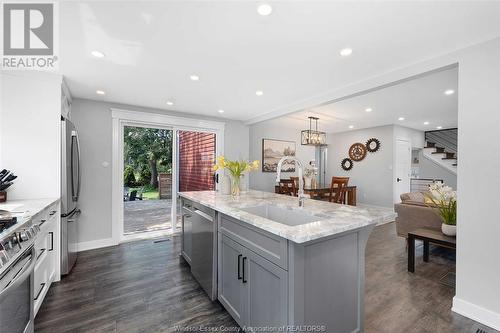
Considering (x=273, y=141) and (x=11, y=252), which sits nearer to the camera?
(x=11, y=252)

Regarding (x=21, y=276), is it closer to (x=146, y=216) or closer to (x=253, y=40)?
(x=253, y=40)

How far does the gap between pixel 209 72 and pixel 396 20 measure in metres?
1.89

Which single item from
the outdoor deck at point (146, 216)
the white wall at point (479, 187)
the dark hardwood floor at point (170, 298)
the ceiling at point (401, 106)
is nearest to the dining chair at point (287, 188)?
the ceiling at point (401, 106)

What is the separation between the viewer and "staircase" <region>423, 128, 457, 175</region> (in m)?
7.28

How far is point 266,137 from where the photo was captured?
6.30 m

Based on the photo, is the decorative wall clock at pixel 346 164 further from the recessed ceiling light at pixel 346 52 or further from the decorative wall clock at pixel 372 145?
the recessed ceiling light at pixel 346 52

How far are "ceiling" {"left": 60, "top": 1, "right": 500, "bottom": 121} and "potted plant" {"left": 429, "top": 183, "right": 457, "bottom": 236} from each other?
5.16 feet

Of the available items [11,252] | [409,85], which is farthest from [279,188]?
[11,252]

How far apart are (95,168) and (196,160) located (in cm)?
185

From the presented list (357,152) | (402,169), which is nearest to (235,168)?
(357,152)

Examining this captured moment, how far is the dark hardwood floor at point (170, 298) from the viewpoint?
188 cm

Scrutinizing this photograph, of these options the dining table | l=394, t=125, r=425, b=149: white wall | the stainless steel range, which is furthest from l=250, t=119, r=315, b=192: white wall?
the stainless steel range

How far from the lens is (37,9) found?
5.26 feet

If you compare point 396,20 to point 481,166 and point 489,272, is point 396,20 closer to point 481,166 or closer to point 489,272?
point 481,166
